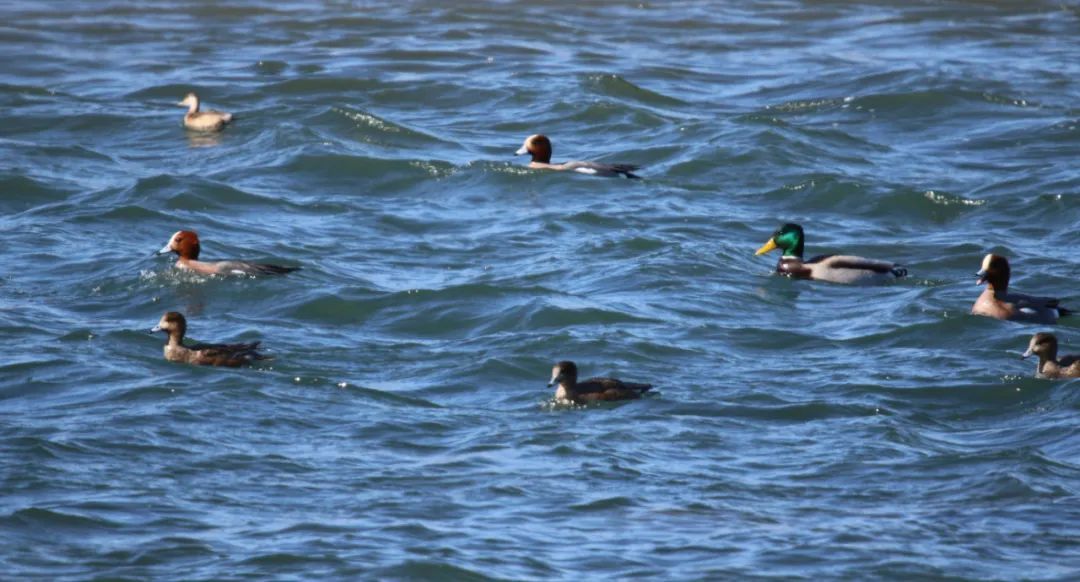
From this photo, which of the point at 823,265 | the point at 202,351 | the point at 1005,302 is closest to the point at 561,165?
the point at 823,265

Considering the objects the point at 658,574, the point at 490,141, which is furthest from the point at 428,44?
→ the point at 658,574

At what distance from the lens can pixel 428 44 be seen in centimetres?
2861

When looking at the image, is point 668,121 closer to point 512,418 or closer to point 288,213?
point 288,213

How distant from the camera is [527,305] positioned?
15.2 meters

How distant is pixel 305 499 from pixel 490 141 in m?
12.7

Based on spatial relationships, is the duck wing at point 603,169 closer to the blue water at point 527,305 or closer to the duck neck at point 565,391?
the blue water at point 527,305

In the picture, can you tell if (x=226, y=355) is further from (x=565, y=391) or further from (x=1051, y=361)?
(x=1051, y=361)

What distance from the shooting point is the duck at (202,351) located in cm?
1298

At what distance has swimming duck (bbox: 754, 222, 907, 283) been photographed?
16.0 metres

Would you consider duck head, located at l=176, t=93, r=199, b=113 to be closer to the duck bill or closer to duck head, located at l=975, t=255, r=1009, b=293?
the duck bill

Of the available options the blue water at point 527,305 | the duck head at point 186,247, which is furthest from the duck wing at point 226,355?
the duck head at point 186,247

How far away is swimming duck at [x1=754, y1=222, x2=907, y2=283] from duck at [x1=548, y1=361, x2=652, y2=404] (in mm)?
4343

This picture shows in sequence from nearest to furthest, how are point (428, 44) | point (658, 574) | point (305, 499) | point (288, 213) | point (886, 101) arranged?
point (658, 574)
point (305, 499)
point (288, 213)
point (886, 101)
point (428, 44)

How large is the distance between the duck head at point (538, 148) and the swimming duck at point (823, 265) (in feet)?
13.9
